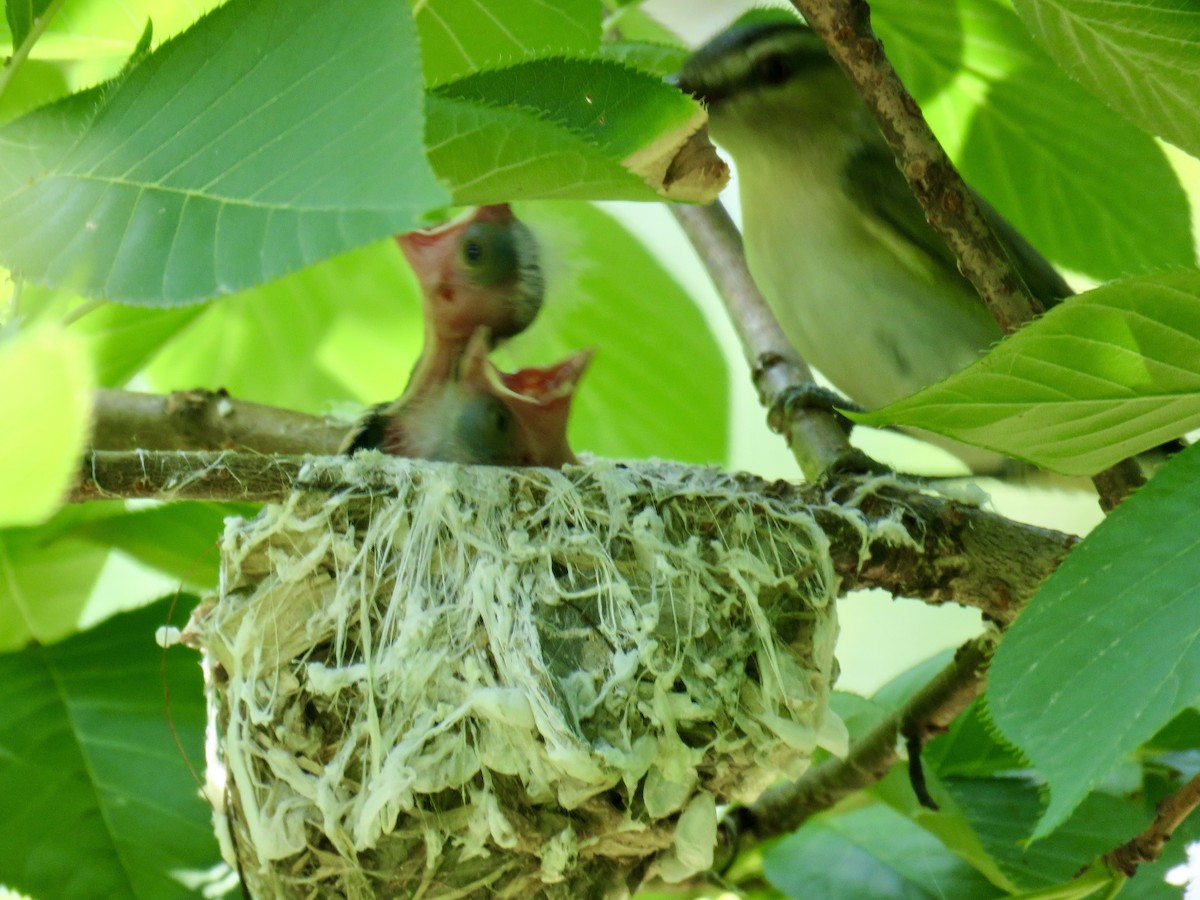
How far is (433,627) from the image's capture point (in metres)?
1.01

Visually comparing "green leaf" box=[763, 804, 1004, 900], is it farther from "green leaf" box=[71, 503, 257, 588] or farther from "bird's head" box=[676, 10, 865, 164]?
"bird's head" box=[676, 10, 865, 164]

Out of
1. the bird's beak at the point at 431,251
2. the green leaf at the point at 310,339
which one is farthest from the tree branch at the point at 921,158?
the green leaf at the point at 310,339

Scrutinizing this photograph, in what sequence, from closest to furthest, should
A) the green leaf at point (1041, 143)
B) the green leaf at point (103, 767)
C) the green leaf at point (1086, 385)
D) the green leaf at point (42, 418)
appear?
the green leaf at point (42, 418) → the green leaf at point (1086, 385) → the green leaf at point (103, 767) → the green leaf at point (1041, 143)

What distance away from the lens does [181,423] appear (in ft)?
4.48

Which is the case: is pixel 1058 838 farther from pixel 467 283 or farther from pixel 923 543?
pixel 467 283

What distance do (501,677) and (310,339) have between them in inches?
31.9

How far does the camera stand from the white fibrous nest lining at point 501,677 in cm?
94

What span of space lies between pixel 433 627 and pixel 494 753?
0.42ft

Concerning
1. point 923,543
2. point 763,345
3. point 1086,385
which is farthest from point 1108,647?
point 763,345

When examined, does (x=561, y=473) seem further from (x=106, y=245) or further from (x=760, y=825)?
(x=106, y=245)

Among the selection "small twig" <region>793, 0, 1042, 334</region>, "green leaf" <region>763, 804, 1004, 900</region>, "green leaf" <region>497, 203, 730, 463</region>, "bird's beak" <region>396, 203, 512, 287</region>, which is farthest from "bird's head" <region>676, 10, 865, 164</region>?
"green leaf" <region>763, 804, 1004, 900</region>

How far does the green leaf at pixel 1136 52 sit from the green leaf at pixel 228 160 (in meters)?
0.45

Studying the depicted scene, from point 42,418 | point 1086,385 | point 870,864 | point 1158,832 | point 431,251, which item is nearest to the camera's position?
point 42,418

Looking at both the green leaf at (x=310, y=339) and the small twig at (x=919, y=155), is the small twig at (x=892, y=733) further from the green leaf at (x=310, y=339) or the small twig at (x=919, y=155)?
the green leaf at (x=310, y=339)
